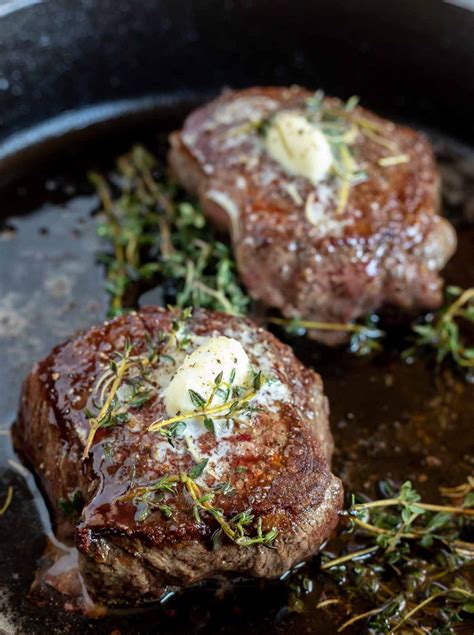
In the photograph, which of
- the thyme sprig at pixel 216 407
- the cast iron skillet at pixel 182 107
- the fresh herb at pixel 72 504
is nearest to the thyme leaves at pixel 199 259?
the cast iron skillet at pixel 182 107

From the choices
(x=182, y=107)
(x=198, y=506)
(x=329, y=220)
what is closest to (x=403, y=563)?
(x=198, y=506)

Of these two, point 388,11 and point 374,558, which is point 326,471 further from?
point 388,11

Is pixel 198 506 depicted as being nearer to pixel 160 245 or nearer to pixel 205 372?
pixel 205 372

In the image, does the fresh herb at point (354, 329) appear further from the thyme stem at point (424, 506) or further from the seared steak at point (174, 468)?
the thyme stem at point (424, 506)

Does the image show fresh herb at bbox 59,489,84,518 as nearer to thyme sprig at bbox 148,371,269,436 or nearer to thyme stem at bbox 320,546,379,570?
thyme sprig at bbox 148,371,269,436

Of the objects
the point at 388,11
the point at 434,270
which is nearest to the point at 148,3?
the point at 388,11

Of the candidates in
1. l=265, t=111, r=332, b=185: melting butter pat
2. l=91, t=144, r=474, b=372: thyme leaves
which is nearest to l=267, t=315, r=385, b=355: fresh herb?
l=91, t=144, r=474, b=372: thyme leaves
